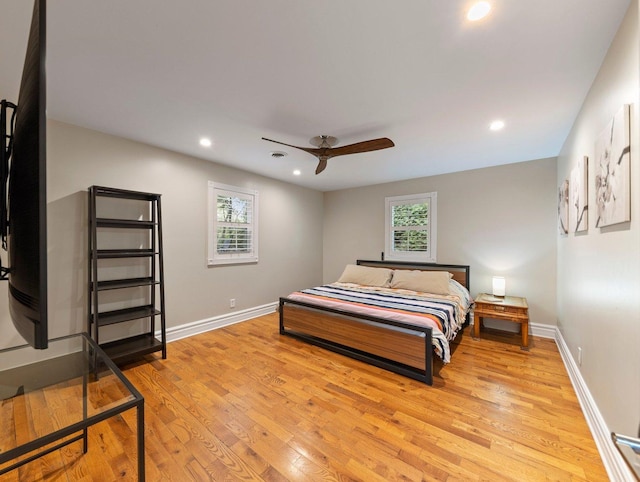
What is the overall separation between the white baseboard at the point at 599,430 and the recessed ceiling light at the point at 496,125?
89.9 inches

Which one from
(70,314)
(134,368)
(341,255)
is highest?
(341,255)

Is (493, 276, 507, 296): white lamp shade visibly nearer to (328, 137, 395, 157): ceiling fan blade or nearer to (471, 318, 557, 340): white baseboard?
(471, 318, 557, 340): white baseboard

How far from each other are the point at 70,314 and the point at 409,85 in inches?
147

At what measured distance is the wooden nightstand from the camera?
3.28 metres

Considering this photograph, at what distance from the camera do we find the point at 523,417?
2.02 meters

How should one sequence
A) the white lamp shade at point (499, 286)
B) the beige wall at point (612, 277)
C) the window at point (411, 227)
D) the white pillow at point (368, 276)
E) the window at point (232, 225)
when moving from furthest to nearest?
the window at point (411, 227) < the white pillow at point (368, 276) < the window at point (232, 225) < the white lamp shade at point (499, 286) < the beige wall at point (612, 277)

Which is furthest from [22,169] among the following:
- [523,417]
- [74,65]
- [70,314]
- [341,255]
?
[341,255]

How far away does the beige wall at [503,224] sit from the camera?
370 cm

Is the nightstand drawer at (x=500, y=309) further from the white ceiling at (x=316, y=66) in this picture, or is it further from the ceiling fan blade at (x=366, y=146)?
the ceiling fan blade at (x=366, y=146)

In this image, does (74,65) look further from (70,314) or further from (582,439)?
(582,439)

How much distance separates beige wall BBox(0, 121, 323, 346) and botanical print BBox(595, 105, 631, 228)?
13.1 feet

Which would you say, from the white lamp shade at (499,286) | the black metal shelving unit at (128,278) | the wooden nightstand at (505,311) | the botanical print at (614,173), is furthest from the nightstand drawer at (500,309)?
the black metal shelving unit at (128,278)

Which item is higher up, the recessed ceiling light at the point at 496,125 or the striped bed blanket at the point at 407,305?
the recessed ceiling light at the point at 496,125

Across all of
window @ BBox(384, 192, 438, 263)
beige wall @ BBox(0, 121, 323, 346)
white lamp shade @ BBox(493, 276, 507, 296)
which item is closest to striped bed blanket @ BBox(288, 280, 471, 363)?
white lamp shade @ BBox(493, 276, 507, 296)
